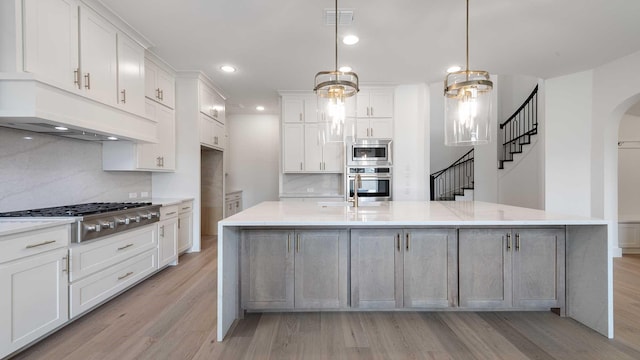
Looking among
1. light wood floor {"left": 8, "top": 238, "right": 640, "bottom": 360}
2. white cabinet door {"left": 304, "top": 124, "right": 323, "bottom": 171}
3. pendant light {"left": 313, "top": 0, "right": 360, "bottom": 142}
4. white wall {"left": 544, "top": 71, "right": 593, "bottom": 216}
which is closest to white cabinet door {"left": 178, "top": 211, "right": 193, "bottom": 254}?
light wood floor {"left": 8, "top": 238, "right": 640, "bottom": 360}

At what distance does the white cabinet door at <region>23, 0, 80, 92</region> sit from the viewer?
2.00 meters

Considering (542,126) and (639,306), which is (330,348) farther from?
(542,126)

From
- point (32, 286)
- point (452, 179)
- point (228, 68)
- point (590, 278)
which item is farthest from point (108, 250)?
point (452, 179)

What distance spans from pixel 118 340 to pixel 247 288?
3.04 ft

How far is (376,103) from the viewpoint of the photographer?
191 inches

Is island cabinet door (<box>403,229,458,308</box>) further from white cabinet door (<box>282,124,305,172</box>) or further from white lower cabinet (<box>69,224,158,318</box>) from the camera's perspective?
white cabinet door (<box>282,124,305,172</box>)

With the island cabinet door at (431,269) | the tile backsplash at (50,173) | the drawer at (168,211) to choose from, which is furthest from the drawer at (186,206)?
the island cabinet door at (431,269)

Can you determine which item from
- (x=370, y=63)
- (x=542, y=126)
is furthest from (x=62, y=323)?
(x=542, y=126)

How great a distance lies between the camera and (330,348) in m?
1.95

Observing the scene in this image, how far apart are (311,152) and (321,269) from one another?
294cm

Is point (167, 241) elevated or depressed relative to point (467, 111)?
depressed

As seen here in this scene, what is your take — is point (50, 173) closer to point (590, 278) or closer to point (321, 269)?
point (321, 269)

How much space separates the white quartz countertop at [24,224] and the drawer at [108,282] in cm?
51

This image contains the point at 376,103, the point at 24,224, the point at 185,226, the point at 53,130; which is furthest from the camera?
the point at 376,103
